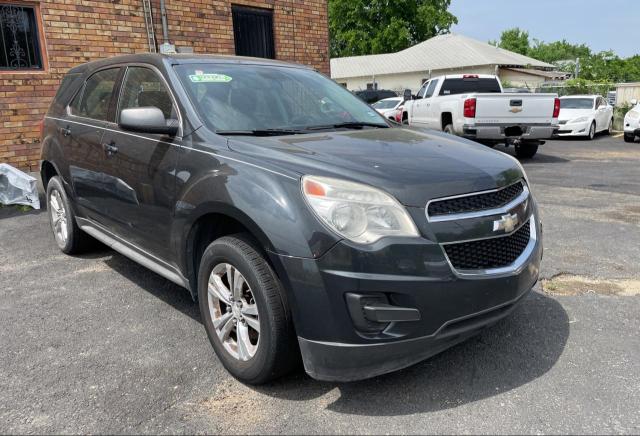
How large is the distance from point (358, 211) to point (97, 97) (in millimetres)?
2972

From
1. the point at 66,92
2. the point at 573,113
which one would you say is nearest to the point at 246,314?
the point at 66,92

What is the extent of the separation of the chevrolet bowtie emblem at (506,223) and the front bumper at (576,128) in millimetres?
16341

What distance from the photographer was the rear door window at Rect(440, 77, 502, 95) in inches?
539

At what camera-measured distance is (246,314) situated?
8.86 ft

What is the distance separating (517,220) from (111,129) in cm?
290

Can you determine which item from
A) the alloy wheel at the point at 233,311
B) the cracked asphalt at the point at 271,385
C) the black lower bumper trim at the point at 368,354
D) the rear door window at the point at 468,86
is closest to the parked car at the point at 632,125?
the rear door window at the point at 468,86

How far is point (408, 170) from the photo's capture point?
256 cm

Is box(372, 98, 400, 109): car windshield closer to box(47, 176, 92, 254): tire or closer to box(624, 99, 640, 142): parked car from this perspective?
box(624, 99, 640, 142): parked car

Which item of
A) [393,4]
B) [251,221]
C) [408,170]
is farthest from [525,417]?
[393,4]

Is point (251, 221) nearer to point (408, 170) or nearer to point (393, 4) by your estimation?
point (408, 170)

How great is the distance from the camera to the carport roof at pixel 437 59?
39391 millimetres

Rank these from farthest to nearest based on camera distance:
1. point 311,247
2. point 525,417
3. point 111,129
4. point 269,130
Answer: point 111,129
point 269,130
point 525,417
point 311,247

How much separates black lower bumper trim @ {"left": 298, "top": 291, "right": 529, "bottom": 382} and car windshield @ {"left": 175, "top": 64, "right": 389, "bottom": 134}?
1465 millimetres

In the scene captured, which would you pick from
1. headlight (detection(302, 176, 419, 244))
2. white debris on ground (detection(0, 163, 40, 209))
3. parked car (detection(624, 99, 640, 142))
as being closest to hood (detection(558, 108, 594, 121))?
parked car (detection(624, 99, 640, 142))
